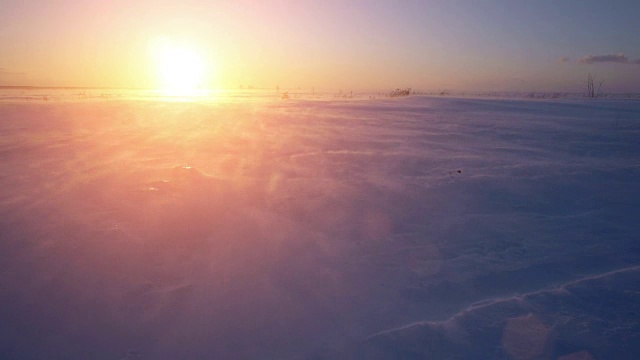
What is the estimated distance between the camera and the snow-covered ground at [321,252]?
2.32 meters

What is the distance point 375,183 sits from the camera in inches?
170

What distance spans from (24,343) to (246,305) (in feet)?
3.93

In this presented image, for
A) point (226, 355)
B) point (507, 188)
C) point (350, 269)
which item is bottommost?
point (226, 355)

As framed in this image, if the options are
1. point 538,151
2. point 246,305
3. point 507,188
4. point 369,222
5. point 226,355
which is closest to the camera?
point 226,355

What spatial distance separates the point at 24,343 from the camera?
233 centimetres

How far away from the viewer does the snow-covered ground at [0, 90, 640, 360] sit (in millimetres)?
2316

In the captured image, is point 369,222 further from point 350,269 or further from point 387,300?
point 387,300

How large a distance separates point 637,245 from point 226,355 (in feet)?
9.59

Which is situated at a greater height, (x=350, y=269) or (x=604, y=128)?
(x=604, y=128)

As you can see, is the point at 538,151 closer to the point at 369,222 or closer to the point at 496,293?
the point at 369,222

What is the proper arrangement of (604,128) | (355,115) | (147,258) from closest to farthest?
(147,258) → (604,128) → (355,115)

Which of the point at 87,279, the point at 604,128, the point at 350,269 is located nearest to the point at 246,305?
the point at 350,269

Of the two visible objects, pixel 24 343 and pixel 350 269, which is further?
pixel 350 269

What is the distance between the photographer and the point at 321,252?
10.2 ft
